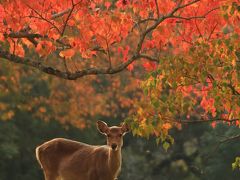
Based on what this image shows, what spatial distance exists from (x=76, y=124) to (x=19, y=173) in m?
4.04

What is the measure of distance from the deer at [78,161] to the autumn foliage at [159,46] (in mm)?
2390

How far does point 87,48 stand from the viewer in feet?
57.2

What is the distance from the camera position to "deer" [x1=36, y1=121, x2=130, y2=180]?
59.2ft

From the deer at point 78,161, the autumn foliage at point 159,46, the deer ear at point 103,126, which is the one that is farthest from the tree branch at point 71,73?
the deer at point 78,161

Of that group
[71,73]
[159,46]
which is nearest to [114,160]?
[71,73]

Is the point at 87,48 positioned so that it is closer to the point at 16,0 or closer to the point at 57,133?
the point at 16,0

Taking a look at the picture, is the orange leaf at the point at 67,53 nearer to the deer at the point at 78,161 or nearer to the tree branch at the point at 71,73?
the tree branch at the point at 71,73

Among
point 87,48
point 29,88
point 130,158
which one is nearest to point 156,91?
point 87,48

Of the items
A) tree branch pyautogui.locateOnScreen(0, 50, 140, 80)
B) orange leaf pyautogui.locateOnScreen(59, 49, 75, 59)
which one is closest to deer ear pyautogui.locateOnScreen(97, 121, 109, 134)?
tree branch pyautogui.locateOnScreen(0, 50, 140, 80)

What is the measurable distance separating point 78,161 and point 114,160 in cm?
164

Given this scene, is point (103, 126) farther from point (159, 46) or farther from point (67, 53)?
point (159, 46)

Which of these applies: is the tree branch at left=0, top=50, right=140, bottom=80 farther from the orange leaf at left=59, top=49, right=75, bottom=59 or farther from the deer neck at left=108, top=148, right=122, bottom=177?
the deer neck at left=108, top=148, right=122, bottom=177

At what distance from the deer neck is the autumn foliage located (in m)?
1.92

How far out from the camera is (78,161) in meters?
19.1
